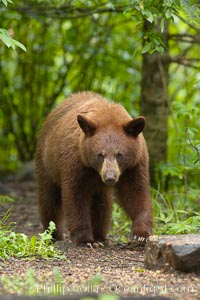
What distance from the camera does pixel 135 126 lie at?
6.93 meters

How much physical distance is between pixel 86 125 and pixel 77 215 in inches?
37.9

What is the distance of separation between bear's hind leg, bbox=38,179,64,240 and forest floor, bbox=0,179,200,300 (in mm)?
1109

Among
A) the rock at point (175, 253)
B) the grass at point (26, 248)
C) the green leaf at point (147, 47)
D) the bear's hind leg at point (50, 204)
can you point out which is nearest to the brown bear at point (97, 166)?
the bear's hind leg at point (50, 204)

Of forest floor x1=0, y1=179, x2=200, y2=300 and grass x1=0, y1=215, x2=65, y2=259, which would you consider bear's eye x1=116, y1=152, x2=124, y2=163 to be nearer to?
forest floor x1=0, y1=179, x2=200, y2=300

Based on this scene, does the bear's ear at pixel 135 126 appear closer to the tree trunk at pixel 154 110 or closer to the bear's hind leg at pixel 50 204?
the bear's hind leg at pixel 50 204

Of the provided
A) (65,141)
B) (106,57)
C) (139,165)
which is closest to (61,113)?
(65,141)

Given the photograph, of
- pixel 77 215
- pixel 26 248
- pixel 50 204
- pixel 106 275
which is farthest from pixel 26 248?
pixel 50 204

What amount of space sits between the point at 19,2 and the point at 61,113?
296 centimetres

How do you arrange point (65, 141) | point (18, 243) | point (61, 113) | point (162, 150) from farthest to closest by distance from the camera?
point (162, 150) < point (61, 113) < point (65, 141) < point (18, 243)

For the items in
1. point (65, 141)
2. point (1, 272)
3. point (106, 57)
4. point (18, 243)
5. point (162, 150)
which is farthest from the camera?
point (106, 57)

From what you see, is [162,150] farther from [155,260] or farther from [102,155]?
[155,260]

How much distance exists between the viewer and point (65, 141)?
24.3 ft

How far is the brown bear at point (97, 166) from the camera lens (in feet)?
22.6

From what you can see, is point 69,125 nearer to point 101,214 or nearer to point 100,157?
point 100,157
